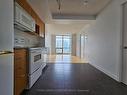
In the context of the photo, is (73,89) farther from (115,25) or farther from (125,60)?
(115,25)

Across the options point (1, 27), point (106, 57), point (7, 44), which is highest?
point (1, 27)

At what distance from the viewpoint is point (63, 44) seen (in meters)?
19.5

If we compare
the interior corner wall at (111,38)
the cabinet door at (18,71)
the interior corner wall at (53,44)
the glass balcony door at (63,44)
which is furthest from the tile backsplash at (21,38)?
the glass balcony door at (63,44)

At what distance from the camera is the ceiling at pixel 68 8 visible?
469 cm

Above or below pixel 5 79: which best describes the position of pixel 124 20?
above

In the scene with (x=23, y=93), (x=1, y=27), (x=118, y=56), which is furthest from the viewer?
(x=118, y=56)

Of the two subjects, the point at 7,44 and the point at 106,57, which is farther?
the point at 106,57

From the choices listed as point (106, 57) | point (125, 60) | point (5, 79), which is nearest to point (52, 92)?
point (5, 79)

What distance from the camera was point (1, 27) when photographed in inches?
59.7

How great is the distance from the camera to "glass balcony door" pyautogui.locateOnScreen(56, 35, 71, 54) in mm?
19469

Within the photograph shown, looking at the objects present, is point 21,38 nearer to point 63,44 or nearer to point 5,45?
point 5,45

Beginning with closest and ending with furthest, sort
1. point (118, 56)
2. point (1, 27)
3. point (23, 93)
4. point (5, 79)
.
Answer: point (1, 27), point (5, 79), point (23, 93), point (118, 56)

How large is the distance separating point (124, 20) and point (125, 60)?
3.59 feet

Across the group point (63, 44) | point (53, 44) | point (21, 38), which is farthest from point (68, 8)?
point (63, 44)
